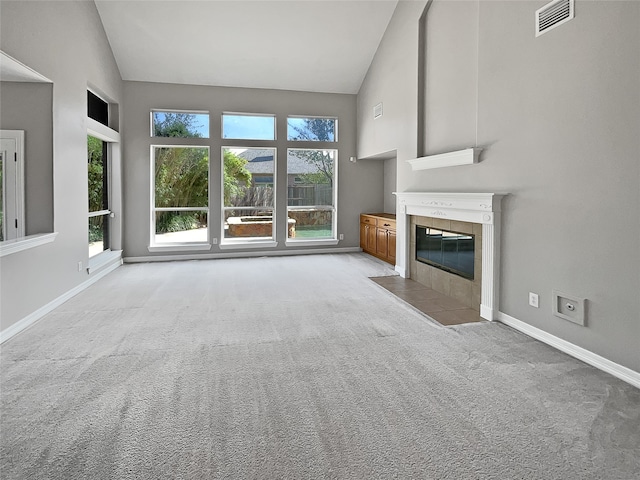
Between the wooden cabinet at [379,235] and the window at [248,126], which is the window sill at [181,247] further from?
the wooden cabinet at [379,235]

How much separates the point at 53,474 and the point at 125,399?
653mm

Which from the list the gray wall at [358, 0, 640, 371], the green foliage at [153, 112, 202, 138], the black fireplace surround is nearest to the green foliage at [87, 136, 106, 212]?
the green foliage at [153, 112, 202, 138]

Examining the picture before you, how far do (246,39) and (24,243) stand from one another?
4.65m

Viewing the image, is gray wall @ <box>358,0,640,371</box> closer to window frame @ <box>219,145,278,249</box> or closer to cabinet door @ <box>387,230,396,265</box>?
cabinet door @ <box>387,230,396,265</box>

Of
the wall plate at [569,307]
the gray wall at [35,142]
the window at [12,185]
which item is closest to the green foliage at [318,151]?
the gray wall at [35,142]

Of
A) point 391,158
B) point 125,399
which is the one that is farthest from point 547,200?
point 391,158

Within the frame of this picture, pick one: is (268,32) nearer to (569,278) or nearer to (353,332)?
(353,332)

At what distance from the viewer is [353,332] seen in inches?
142

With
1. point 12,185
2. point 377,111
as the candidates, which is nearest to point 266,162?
point 377,111

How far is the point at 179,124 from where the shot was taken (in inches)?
294

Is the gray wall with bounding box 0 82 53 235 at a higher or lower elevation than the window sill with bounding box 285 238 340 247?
higher

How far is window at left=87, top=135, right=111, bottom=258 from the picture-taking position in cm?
604

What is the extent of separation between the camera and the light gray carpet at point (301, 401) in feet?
6.05

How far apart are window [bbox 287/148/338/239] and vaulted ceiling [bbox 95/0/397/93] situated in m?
1.39
